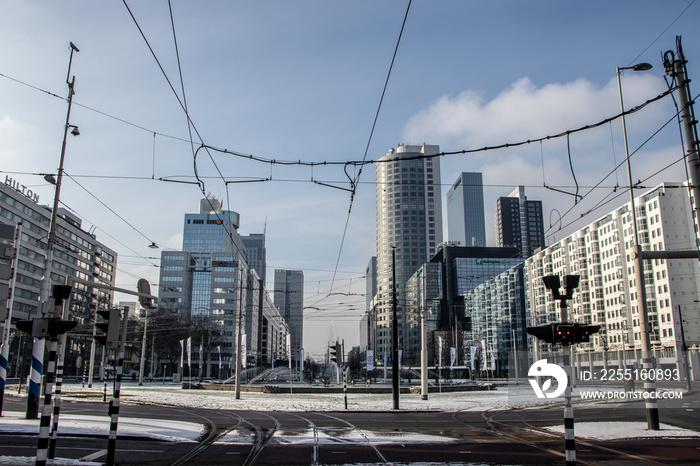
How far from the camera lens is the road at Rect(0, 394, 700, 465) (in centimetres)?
1202

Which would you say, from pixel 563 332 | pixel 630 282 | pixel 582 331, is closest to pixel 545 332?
pixel 563 332

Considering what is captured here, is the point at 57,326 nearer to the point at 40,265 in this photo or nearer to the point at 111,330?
the point at 111,330

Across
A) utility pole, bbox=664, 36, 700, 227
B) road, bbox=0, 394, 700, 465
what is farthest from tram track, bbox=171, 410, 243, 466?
utility pole, bbox=664, 36, 700, 227

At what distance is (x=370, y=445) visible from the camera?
46.7 feet

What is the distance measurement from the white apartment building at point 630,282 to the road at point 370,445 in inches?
2303

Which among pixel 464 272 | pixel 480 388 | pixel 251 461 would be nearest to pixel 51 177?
pixel 251 461

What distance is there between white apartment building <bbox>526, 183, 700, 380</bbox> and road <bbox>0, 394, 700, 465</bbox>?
192 feet

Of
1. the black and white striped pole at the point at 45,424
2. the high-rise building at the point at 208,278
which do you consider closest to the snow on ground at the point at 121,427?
the black and white striped pole at the point at 45,424

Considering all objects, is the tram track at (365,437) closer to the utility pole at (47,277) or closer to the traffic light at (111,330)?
the traffic light at (111,330)

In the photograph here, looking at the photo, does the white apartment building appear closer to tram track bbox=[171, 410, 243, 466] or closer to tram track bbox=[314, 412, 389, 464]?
tram track bbox=[314, 412, 389, 464]

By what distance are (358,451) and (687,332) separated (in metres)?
90.6

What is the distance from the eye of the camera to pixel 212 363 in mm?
135500

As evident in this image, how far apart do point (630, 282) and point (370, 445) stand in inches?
3736

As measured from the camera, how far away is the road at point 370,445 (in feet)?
39.4
